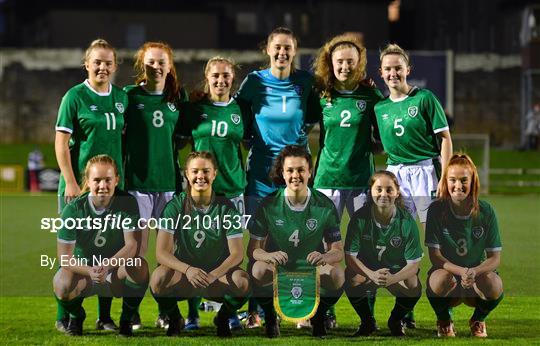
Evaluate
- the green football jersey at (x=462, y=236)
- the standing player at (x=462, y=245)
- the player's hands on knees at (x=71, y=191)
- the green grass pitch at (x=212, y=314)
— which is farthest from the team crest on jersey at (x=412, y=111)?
the player's hands on knees at (x=71, y=191)

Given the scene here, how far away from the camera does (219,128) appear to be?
7.45 meters

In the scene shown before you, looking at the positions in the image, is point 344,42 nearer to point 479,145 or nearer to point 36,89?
point 479,145

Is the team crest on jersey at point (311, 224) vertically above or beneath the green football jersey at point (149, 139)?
beneath

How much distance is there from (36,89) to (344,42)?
28.3m

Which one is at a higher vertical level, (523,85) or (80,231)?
(523,85)

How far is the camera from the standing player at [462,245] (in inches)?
272

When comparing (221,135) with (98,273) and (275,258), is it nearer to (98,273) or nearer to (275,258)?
(275,258)

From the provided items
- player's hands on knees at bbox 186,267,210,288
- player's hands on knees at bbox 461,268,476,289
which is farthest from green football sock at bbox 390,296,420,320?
player's hands on knees at bbox 186,267,210,288

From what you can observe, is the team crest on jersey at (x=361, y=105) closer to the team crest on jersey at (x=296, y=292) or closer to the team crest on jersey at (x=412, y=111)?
the team crest on jersey at (x=412, y=111)

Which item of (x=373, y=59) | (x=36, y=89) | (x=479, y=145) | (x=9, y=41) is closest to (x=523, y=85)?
(x=479, y=145)

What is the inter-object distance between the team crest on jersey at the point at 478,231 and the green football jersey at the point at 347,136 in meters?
0.98

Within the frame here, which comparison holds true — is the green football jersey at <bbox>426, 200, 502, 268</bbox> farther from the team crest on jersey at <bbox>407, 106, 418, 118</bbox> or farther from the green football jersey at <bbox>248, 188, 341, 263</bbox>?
the team crest on jersey at <bbox>407, 106, 418, 118</bbox>

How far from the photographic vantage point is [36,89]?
114 ft

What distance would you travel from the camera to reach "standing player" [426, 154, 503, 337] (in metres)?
6.90
